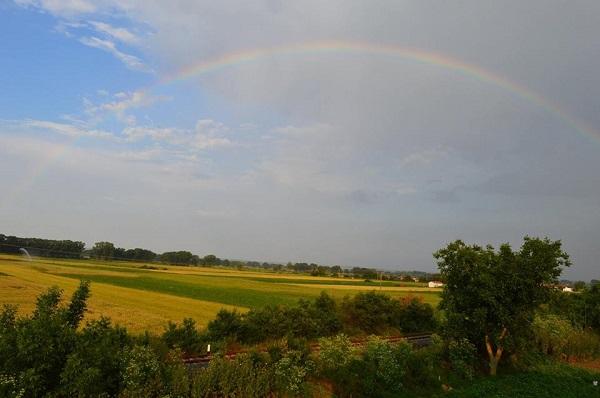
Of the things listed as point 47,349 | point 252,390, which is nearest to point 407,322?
point 252,390

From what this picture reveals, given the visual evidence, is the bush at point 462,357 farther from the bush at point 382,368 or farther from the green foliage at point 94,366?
the green foliage at point 94,366

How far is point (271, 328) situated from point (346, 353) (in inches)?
467

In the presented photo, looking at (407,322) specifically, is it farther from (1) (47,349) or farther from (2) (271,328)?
(1) (47,349)

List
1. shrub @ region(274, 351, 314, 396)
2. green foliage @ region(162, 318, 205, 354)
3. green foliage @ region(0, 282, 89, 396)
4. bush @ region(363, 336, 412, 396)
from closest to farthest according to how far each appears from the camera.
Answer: green foliage @ region(0, 282, 89, 396), shrub @ region(274, 351, 314, 396), bush @ region(363, 336, 412, 396), green foliage @ region(162, 318, 205, 354)

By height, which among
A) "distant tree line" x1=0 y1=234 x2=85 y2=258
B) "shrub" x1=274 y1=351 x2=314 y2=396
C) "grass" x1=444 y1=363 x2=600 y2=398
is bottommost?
"grass" x1=444 y1=363 x2=600 y2=398

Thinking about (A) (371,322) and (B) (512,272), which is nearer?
(B) (512,272)

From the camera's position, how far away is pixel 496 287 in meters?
31.2

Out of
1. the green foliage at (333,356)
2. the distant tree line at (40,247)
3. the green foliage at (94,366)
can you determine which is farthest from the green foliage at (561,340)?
the distant tree line at (40,247)

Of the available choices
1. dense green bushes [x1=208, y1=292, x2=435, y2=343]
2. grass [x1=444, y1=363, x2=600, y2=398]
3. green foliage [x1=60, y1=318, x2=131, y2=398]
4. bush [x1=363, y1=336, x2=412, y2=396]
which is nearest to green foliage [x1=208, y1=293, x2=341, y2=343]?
dense green bushes [x1=208, y1=292, x2=435, y2=343]

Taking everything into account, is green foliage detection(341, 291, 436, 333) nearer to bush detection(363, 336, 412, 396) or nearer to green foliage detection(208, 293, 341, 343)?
green foliage detection(208, 293, 341, 343)

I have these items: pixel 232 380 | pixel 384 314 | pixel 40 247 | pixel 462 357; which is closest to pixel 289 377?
pixel 232 380

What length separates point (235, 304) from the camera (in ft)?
220

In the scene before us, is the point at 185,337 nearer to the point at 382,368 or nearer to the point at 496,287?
the point at 382,368

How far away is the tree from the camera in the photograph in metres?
30.7
